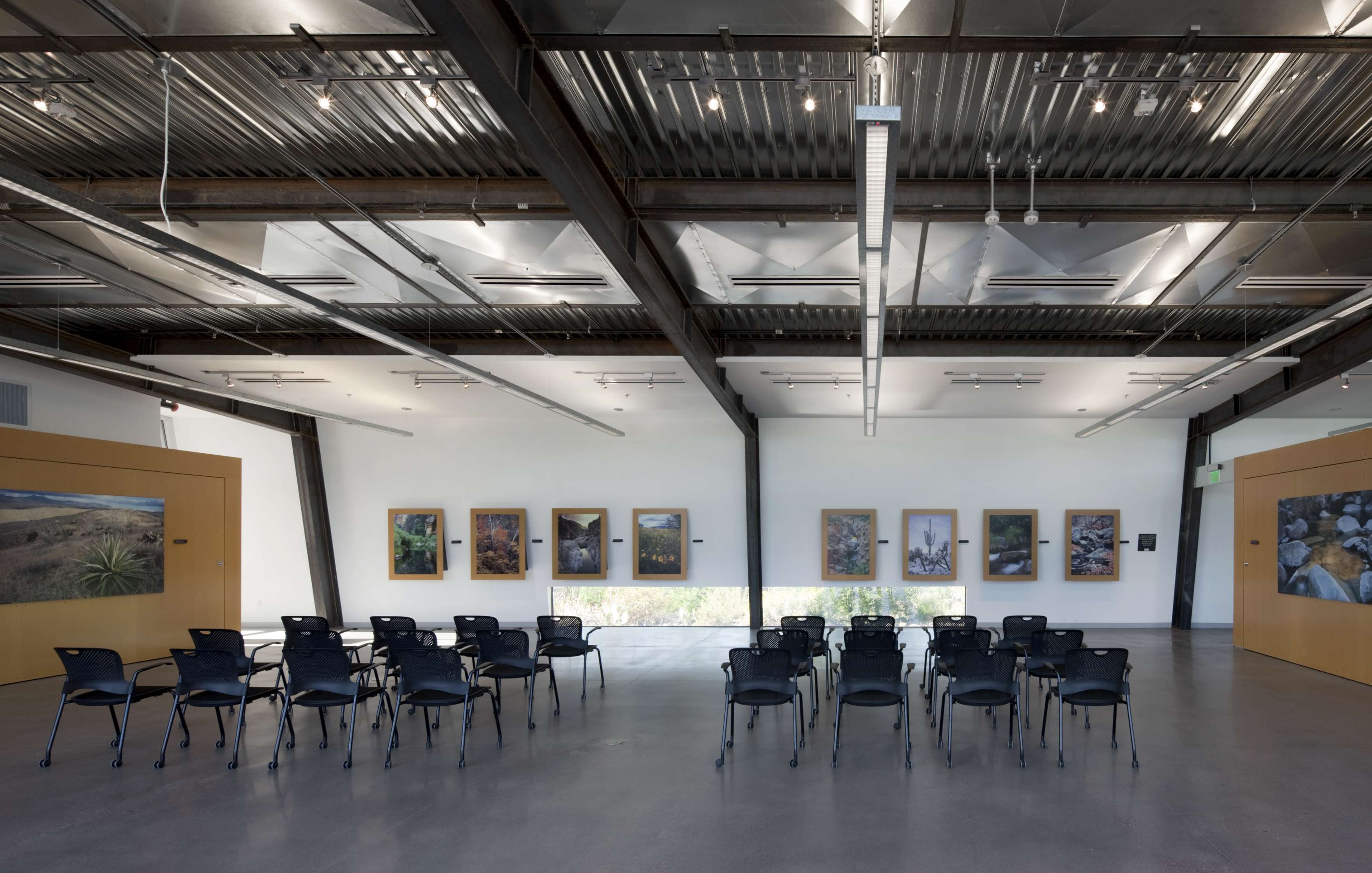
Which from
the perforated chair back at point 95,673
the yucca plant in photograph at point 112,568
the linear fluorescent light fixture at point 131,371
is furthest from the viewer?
the yucca plant in photograph at point 112,568

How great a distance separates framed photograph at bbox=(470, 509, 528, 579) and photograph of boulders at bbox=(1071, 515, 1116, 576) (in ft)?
34.7

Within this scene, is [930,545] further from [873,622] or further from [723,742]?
[723,742]

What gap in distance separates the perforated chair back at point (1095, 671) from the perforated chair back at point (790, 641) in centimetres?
226

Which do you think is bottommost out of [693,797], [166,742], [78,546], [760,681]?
[693,797]

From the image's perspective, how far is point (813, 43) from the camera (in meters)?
4.14

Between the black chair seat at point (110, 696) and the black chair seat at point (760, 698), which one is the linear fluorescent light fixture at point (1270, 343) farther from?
the black chair seat at point (110, 696)

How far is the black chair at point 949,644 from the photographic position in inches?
288

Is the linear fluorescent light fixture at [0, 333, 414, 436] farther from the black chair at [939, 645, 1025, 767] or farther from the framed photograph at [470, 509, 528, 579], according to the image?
the black chair at [939, 645, 1025, 767]

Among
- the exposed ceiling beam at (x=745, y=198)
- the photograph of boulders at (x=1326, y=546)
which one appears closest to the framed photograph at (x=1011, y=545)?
the photograph of boulders at (x=1326, y=546)

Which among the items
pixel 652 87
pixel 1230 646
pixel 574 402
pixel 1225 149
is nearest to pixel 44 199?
pixel 652 87

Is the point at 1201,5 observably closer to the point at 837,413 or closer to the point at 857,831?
the point at 857,831

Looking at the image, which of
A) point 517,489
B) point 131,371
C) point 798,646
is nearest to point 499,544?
point 517,489

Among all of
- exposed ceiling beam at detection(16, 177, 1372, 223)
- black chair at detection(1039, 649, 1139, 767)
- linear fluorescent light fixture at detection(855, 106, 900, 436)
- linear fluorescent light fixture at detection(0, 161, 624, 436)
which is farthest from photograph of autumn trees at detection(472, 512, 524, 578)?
black chair at detection(1039, 649, 1139, 767)

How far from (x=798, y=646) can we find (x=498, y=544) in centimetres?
966
